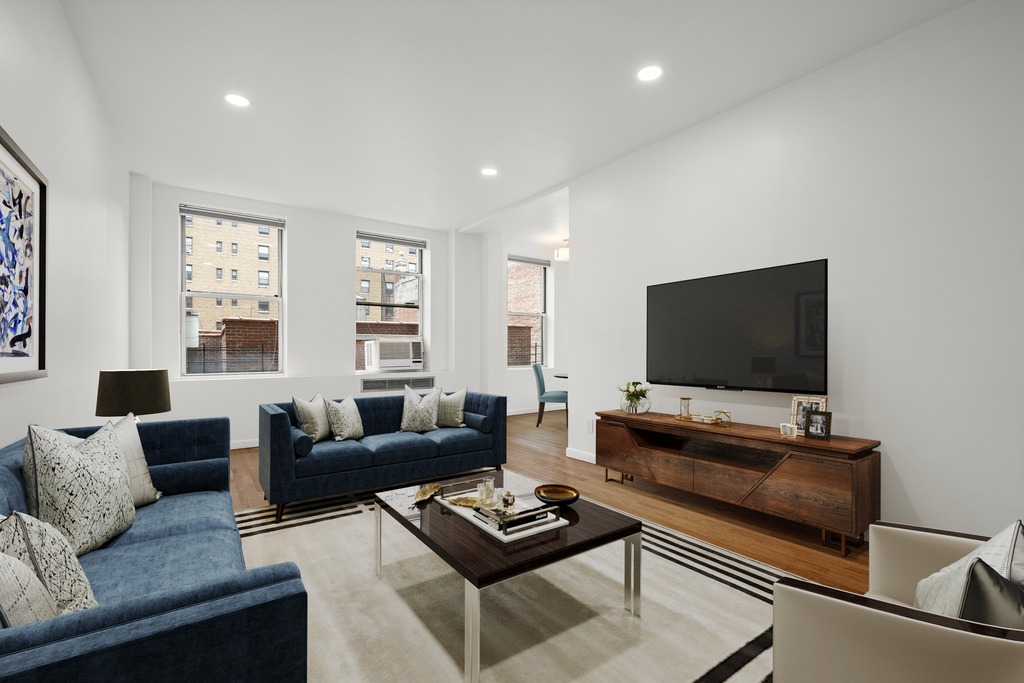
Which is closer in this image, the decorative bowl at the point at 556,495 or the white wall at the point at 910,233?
the decorative bowl at the point at 556,495

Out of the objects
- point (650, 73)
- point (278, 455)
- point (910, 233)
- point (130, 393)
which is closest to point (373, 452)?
point (278, 455)

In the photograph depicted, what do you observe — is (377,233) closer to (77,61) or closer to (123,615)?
(77,61)

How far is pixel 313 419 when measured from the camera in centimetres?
370

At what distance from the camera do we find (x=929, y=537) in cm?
146

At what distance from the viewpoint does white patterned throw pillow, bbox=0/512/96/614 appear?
1.04 meters

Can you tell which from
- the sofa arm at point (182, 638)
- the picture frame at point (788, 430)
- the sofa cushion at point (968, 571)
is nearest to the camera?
the sofa arm at point (182, 638)

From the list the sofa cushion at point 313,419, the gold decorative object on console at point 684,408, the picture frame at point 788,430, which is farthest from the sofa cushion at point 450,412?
the picture frame at point 788,430

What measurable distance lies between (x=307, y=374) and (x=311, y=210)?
2.02 metres

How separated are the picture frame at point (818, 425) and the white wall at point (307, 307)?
4.83 m

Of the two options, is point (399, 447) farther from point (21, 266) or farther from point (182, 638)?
point (182, 638)

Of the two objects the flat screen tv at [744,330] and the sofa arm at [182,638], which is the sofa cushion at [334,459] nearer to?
the flat screen tv at [744,330]

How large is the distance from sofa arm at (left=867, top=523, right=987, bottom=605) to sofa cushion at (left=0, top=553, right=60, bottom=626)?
2.15 metres

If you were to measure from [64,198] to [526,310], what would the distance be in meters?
6.32

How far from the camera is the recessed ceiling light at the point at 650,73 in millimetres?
3016
